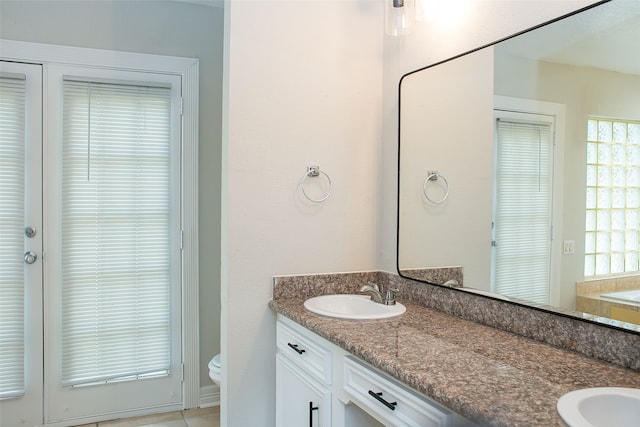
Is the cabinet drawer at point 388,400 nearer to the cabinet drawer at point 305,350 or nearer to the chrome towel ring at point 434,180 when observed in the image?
the cabinet drawer at point 305,350

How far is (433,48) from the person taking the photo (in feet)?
6.63

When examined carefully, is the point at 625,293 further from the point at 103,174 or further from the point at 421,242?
the point at 103,174

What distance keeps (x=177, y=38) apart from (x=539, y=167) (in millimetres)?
2339

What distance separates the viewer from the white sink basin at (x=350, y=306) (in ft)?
6.20

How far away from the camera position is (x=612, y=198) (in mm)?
1334

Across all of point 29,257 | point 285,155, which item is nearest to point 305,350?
point 285,155

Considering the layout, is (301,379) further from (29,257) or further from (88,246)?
(29,257)

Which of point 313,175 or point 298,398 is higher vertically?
point 313,175

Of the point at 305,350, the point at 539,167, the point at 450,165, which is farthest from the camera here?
the point at 450,165

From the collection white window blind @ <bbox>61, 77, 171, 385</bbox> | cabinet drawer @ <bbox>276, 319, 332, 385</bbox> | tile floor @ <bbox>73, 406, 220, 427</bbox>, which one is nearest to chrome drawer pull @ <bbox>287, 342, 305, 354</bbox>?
cabinet drawer @ <bbox>276, 319, 332, 385</bbox>

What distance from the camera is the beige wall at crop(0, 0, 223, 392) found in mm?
2727

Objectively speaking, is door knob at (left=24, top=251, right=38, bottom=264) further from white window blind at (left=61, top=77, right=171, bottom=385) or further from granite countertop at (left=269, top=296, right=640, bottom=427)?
granite countertop at (left=269, top=296, right=640, bottom=427)

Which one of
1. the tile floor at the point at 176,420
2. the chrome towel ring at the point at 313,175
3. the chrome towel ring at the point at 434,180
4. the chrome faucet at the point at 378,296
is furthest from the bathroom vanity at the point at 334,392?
the tile floor at the point at 176,420

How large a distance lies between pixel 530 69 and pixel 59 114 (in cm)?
248
